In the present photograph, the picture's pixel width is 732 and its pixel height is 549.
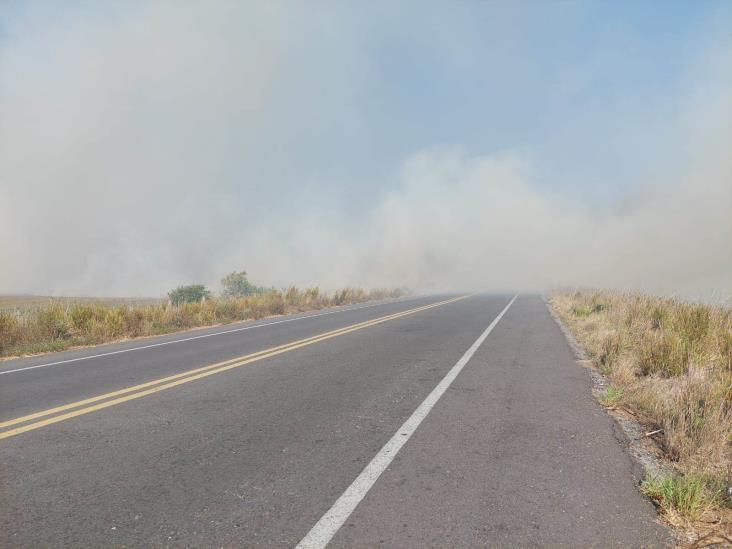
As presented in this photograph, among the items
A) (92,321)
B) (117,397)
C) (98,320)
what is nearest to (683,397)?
(117,397)

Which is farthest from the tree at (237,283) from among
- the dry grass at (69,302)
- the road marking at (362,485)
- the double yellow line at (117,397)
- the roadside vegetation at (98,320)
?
the road marking at (362,485)

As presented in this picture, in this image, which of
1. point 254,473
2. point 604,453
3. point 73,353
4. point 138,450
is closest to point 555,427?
point 604,453

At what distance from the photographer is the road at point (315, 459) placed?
2.81 m

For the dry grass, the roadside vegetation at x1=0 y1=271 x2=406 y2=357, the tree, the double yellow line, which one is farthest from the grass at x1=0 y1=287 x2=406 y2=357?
the tree

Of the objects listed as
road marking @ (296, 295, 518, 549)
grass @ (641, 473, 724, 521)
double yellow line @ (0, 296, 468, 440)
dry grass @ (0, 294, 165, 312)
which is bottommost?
grass @ (641, 473, 724, 521)

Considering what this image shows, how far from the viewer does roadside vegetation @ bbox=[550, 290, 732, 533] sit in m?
3.14

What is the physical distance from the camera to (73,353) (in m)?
10.4

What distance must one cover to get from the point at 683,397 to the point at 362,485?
3.92 metres

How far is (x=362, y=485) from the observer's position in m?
3.36

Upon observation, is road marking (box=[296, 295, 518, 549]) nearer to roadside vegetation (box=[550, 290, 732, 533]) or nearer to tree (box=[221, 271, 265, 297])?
roadside vegetation (box=[550, 290, 732, 533])

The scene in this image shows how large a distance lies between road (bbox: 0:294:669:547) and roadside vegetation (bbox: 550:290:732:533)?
0.32m

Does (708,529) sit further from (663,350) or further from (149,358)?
(149,358)

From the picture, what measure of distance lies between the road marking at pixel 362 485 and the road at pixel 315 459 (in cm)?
1

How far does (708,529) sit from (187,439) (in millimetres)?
4086
